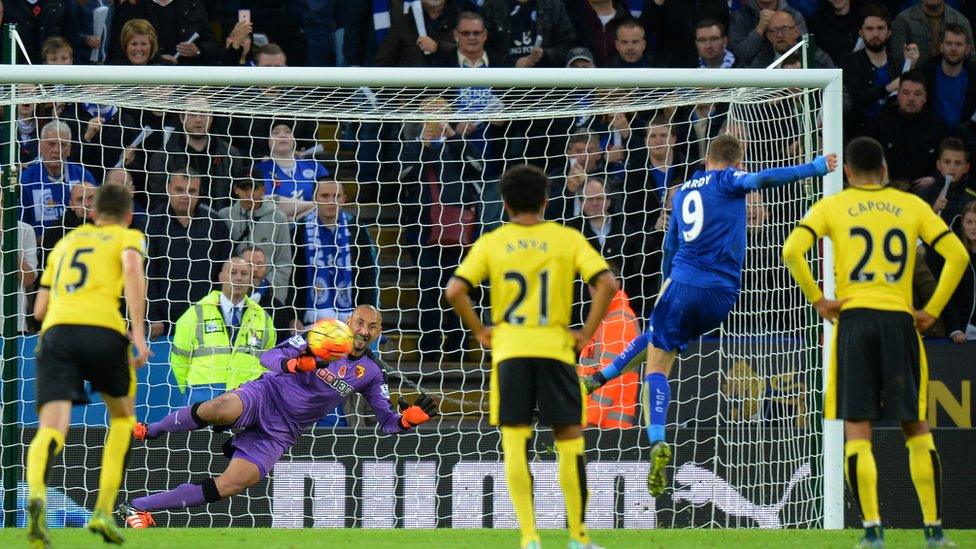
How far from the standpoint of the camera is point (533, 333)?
20.3 feet

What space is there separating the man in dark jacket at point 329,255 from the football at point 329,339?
64.7 inches

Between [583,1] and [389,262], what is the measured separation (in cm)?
314

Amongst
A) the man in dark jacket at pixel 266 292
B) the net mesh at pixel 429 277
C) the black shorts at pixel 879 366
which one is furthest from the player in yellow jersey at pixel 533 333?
the man in dark jacket at pixel 266 292

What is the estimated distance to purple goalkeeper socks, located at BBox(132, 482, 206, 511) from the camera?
31.1 feet

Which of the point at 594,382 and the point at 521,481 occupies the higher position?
the point at 594,382

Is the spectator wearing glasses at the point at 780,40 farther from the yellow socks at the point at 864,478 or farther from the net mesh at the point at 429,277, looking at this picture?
the yellow socks at the point at 864,478

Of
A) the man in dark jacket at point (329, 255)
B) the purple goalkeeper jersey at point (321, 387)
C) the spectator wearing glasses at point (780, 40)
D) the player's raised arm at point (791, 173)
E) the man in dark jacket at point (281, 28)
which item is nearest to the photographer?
A: the player's raised arm at point (791, 173)

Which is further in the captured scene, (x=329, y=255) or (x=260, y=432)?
(x=329, y=255)

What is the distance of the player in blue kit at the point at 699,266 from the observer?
8.09 m

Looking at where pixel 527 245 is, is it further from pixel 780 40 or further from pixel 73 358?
pixel 780 40

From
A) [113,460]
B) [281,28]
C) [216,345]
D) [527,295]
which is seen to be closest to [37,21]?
[281,28]

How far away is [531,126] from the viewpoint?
11625 millimetres

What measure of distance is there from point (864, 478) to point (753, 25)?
24.0 ft

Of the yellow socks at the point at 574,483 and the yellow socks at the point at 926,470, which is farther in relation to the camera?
the yellow socks at the point at 926,470
